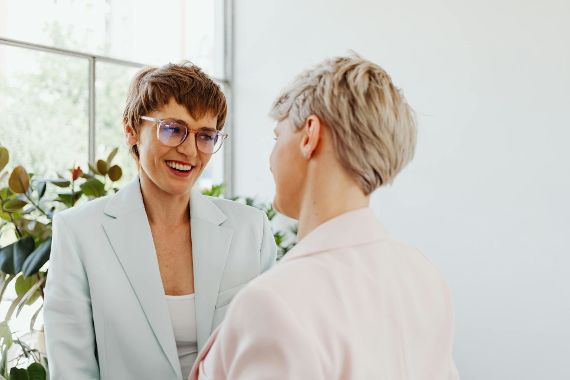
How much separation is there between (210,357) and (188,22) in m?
4.55

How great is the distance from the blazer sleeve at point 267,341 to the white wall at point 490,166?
125 inches

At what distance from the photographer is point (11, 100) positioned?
13.0ft

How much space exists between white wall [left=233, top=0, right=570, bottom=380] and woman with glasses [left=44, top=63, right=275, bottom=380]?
7.99 feet

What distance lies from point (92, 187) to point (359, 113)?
1.88 meters

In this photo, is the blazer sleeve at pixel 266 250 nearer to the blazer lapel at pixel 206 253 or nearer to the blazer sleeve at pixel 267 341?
the blazer lapel at pixel 206 253

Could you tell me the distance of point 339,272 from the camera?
93 centimetres

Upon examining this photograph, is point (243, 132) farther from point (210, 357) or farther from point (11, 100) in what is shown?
point (210, 357)

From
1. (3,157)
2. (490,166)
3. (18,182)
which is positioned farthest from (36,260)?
(490,166)

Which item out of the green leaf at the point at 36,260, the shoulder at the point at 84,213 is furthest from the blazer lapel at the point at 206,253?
the green leaf at the point at 36,260

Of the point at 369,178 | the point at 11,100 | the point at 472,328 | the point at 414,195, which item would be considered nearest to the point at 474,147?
the point at 414,195

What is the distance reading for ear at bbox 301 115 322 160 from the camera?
100cm

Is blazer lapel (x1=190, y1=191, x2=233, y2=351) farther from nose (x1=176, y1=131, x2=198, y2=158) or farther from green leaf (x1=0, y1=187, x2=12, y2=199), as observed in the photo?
green leaf (x1=0, y1=187, x2=12, y2=199)

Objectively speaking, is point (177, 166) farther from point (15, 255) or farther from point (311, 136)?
point (15, 255)

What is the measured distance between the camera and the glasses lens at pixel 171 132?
5.45ft
